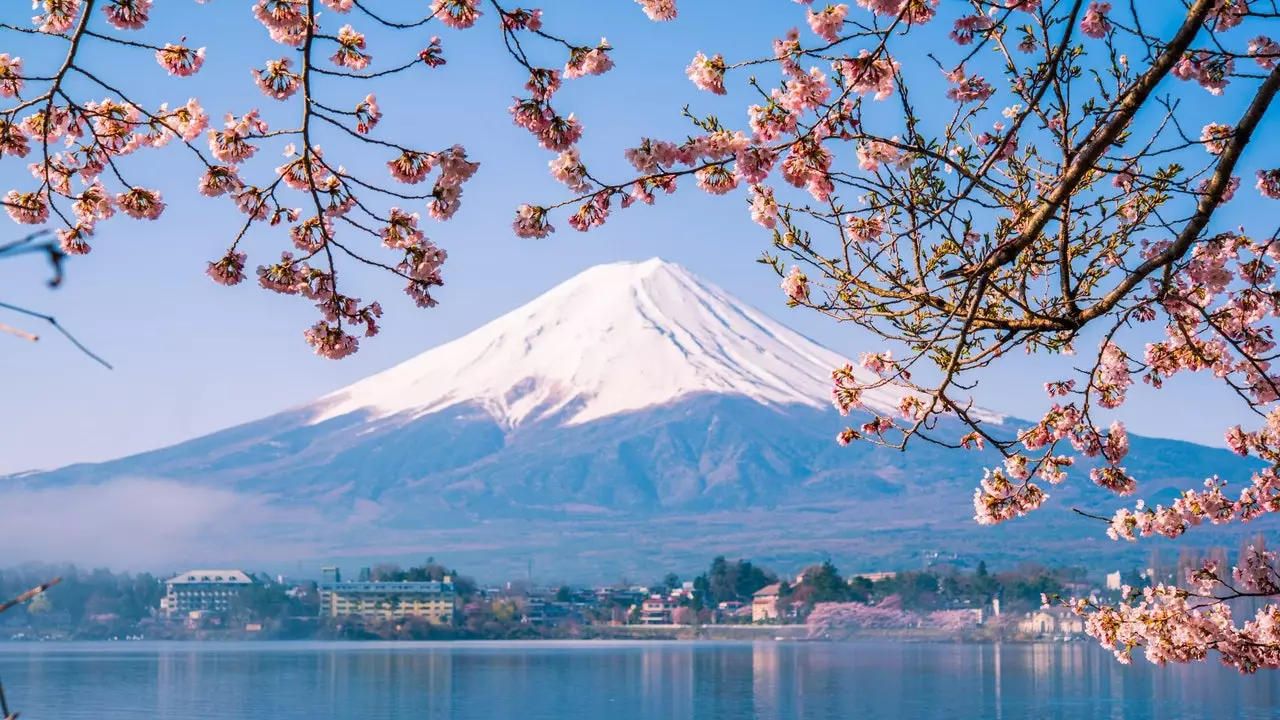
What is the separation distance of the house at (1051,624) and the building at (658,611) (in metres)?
30.0

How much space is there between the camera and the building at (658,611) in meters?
130

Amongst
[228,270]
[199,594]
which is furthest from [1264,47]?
[199,594]

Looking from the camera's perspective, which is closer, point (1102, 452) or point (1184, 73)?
point (1184, 73)

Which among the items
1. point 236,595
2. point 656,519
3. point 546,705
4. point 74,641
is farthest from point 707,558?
point 546,705

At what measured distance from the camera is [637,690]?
1815 inches

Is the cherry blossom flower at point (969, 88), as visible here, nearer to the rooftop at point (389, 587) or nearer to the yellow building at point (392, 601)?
the yellow building at point (392, 601)

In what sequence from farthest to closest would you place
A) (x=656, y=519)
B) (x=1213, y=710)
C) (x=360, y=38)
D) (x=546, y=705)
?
1. (x=656, y=519)
2. (x=546, y=705)
3. (x=1213, y=710)
4. (x=360, y=38)

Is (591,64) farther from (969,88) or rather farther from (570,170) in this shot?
(969,88)

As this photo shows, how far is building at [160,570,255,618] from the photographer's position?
146m

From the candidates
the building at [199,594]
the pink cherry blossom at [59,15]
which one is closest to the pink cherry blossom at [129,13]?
the pink cherry blossom at [59,15]

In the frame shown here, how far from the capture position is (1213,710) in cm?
3622

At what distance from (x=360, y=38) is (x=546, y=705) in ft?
113

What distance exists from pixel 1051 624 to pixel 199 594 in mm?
82093

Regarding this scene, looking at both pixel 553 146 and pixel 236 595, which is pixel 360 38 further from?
pixel 236 595
